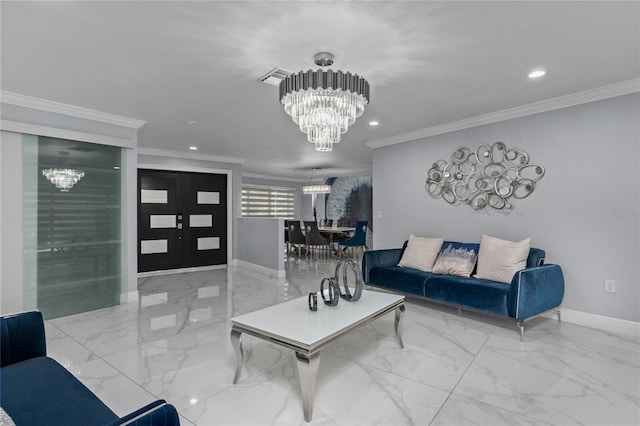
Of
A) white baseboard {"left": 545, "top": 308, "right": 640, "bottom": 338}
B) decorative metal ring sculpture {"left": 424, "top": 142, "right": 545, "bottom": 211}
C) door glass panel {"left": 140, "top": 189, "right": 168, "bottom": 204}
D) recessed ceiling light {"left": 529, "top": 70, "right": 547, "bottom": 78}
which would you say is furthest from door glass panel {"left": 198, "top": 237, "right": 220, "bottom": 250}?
recessed ceiling light {"left": 529, "top": 70, "right": 547, "bottom": 78}

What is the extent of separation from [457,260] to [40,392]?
146 inches

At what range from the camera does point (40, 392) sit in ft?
4.51

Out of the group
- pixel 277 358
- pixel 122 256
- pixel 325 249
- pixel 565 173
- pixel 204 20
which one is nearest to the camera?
pixel 204 20

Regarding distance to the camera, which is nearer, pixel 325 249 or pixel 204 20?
pixel 204 20

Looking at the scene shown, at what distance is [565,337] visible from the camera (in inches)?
115

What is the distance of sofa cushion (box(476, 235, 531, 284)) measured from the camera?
3.28m

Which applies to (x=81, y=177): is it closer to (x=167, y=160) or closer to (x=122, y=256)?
(x=122, y=256)

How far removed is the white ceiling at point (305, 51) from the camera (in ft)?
6.17

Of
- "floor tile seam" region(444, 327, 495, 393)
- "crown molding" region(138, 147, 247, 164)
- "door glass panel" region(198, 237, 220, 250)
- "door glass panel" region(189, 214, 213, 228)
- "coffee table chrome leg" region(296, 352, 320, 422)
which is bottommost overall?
"floor tile seam" region(444, 327, 495, 393)

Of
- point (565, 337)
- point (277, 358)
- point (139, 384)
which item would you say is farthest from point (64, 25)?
point (565, 337)

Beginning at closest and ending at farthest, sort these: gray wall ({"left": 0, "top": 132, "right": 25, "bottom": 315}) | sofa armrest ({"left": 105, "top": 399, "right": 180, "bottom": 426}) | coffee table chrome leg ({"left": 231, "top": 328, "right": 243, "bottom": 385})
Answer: sofa armrest ({"left": 105, "top": 399, "right": 180, "bottom": 426}) < coffee table chrome leg ({"left": 231, "top": 328, "right": 243, "bottom": 385}) < gray wall ({"left": 0, "top": 132, "right": 25, "bottom": 315})

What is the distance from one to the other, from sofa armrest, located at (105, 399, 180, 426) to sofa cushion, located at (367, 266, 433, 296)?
10.3 ft

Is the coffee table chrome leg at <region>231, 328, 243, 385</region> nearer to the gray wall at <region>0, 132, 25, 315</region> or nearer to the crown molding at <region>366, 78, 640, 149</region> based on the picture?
the gray wall at <region>0, 132, 25, 315</region>

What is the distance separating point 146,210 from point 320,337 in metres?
5.27
